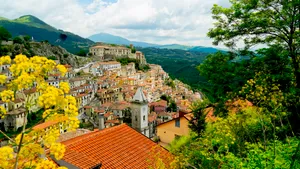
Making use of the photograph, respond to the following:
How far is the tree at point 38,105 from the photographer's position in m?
4.19

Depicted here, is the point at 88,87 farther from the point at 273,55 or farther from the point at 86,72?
the point at 273,55

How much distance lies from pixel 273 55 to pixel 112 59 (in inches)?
4124

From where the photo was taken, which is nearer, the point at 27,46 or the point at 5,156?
the point at 5,156

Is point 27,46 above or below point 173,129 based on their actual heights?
above

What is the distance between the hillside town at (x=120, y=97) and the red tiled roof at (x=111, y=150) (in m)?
7.69

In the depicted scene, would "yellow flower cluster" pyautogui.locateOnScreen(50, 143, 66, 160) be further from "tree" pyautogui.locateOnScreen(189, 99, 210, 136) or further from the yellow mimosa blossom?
Answer: "tree" pyautogui.locateOnScreen(189, 99, 210, 136)

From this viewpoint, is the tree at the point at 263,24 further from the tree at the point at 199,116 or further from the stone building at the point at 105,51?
the stone building at the point at 105,51

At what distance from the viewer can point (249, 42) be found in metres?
11.5

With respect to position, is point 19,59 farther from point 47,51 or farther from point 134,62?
point 134,62

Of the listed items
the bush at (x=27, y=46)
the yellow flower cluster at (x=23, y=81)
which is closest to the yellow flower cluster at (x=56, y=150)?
the yellow flower cluster at (x=23, y=81)

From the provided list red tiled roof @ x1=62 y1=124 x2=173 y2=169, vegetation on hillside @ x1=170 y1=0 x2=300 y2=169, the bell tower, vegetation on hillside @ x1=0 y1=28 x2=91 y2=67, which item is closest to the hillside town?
the bell tower

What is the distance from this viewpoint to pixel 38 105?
4387 mm

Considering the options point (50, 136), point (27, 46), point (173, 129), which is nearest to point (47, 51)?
point (27, 46)

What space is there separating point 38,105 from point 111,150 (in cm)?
761
